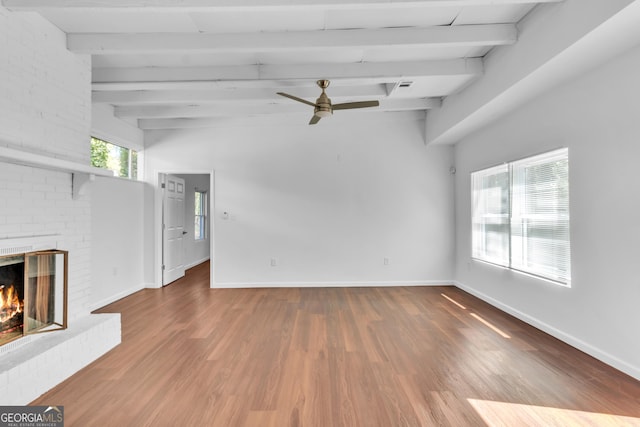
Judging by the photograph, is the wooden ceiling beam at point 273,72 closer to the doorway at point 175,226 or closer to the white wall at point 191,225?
the doorway at point 175,226

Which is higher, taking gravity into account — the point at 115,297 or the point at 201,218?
the point at 201,218

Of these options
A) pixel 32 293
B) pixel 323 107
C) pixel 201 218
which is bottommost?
pixel 32 293

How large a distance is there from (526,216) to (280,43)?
3.26m

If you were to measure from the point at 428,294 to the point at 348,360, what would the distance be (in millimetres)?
2606

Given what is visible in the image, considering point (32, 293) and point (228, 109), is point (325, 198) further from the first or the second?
point (32, 293)

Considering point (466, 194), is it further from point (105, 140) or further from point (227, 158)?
point (105, 140)

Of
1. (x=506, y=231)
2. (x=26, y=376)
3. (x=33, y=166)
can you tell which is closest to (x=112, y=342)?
(x=26, y=376)

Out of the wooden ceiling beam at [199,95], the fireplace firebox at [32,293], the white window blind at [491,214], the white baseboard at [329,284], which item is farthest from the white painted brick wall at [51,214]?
the white window blind at [491,214]

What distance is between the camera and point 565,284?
3.01 m

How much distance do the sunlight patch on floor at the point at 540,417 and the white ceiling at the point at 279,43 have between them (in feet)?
8.94

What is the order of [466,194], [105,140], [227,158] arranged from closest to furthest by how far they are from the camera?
[105,140], [466,194], [227,158]

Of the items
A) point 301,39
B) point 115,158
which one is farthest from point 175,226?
point 301,39

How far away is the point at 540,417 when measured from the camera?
1.89 meters

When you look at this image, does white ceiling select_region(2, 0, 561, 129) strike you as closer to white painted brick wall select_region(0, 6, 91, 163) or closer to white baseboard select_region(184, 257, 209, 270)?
white painted brick wall select_region(0, 6, 91, 163)
